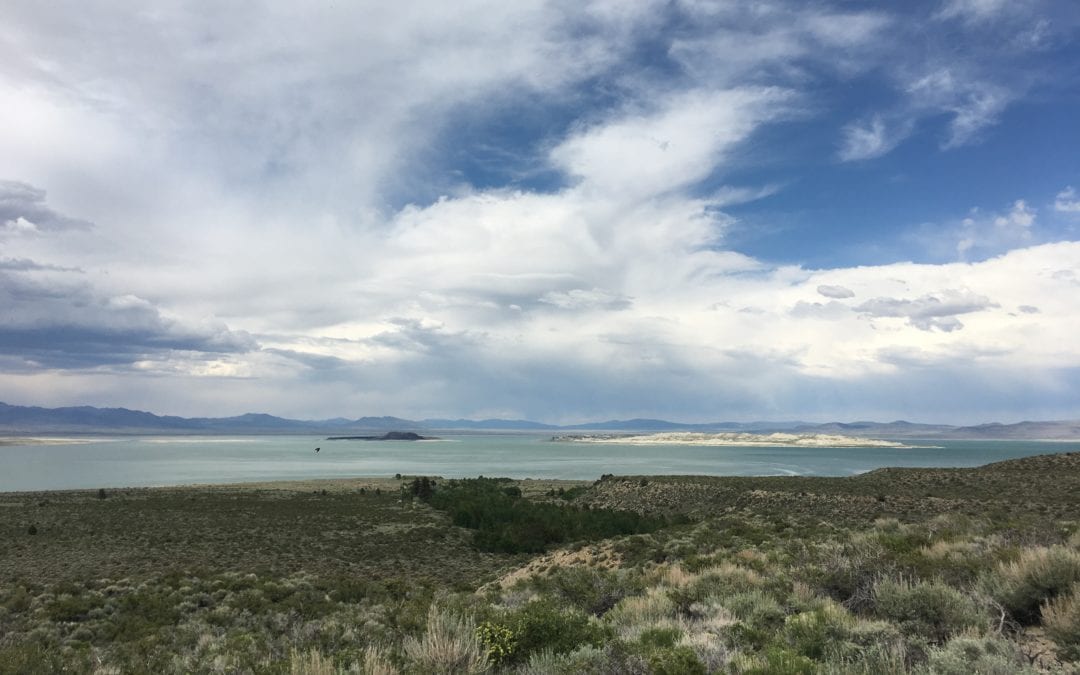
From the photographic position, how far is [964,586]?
27.0 feet

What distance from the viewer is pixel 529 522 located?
109ft

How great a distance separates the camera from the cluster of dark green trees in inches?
1211

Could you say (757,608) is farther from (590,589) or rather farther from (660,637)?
(590,589)

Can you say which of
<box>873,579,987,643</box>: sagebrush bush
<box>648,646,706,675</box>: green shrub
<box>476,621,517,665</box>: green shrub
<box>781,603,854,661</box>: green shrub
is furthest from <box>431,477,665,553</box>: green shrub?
<box>648,646,706,675</box>: green shrub

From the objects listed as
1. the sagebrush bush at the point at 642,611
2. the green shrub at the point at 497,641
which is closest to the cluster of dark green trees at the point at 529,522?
the sagebrush bush at the point at 642,611

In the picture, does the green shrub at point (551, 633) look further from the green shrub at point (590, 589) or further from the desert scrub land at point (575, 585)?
the green shrub at point (590, 589)

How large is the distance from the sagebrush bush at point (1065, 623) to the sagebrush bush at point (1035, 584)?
41 centimetres

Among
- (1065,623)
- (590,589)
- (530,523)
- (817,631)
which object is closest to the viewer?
(1065,623)

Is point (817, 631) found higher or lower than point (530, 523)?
higher

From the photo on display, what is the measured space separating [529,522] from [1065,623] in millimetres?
28939

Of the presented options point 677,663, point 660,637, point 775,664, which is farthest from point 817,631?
point 677,663

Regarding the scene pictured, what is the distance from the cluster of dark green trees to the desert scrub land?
196 millimetres

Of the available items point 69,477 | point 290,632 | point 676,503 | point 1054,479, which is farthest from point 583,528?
point 69,477

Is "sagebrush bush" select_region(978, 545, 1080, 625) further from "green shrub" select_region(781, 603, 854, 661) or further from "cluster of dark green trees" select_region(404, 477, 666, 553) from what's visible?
"cluster of dark green trees" select_region(404, 477, 666, 553)
